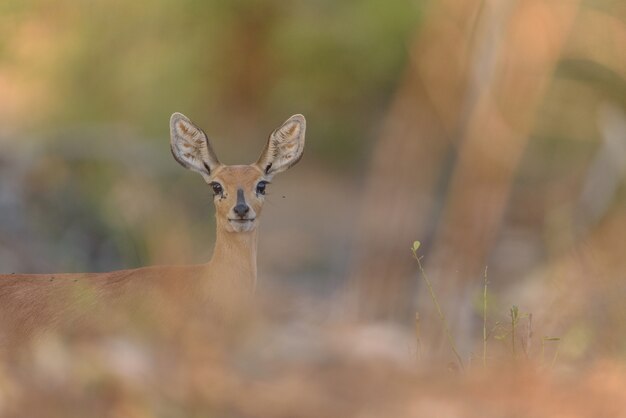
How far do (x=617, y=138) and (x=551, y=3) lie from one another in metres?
3.69

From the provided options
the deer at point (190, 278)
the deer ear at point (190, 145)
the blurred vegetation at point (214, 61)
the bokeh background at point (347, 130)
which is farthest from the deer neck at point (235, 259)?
the blurred vegetation at point (214, 61)

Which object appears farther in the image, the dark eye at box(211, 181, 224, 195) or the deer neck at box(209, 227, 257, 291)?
the dark eye at box(211, 181, 224, 195)

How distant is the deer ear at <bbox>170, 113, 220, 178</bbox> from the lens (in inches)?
283

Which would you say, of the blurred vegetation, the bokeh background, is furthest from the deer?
the blurred vegetation

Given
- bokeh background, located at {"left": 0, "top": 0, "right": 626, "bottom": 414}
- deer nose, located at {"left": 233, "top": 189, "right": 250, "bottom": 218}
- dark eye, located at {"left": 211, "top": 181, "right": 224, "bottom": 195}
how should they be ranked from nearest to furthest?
1. deer nose, located at {"left": 233, "top": 189, "right": 250, "bottom": 218}
2. dark eye, located at {"left": 211, "top": 181, "right": 224, "bottom": 195}
3. bokeh background, located at {"left": 0, "top": 0, "right": 626, "bottom": 414}

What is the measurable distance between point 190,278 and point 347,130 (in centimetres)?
907

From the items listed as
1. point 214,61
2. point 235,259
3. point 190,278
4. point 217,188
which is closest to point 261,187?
point 217,188

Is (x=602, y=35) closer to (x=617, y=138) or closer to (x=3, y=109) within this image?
(x=617, y=138)

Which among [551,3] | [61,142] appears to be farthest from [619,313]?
[61,142]

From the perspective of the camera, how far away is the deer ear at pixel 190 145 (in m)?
7.20

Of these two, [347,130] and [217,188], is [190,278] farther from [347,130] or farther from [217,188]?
[347,130]

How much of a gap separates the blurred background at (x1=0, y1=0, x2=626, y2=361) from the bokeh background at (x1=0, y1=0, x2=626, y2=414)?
0.09 ft

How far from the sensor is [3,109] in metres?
14.0

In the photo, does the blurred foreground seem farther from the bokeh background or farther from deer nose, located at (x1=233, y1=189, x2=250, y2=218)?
the bokeh background
